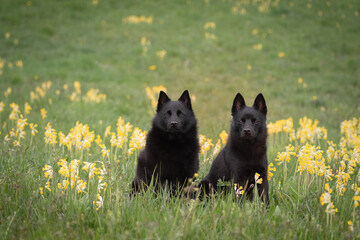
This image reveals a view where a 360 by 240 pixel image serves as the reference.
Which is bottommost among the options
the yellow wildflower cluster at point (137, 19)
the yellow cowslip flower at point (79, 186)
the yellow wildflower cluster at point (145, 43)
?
the yellow cowslip flower at point (79, 186)

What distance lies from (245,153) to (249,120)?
43 cm

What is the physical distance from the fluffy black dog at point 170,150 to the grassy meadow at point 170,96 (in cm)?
26

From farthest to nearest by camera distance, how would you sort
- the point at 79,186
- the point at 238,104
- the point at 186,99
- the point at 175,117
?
the point at 186,99 < the point at 238,104 < the point at 175,117 < the point at 79,186

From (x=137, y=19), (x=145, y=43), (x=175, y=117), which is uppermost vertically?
(x=137, y=19)

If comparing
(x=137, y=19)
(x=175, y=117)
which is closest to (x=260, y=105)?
(x=175, y=117)

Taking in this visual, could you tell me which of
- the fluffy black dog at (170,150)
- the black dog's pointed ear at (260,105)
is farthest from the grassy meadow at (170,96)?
the black dog's pointed ear at (260,105)

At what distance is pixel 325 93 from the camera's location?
12648mm

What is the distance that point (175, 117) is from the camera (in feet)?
15.3

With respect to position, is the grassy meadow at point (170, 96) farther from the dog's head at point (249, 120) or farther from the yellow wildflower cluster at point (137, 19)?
the dog's head at point (249, 120)

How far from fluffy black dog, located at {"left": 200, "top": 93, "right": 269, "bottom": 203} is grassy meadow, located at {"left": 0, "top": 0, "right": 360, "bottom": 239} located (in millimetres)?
297

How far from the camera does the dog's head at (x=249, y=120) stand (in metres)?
4.41

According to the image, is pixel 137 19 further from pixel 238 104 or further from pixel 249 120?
pixel 249 120

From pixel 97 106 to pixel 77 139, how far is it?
15.0ft

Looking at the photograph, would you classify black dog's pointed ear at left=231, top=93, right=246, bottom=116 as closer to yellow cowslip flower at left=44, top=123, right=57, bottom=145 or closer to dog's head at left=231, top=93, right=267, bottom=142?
dog's head at left=231, top=93, right=267, bottom=142
